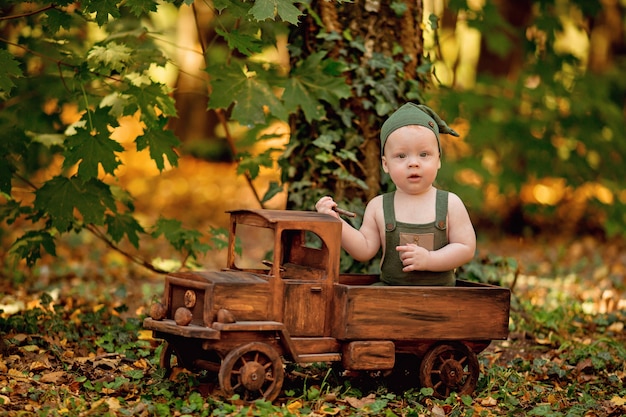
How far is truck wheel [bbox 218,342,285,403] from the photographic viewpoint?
3.53m

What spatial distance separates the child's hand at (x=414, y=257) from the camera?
3871mm

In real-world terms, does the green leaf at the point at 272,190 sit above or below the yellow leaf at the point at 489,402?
above

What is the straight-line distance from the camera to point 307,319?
12.3 feet

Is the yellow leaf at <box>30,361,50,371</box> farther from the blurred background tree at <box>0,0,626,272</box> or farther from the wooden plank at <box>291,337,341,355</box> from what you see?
the wooden plank at <box>291,337,341,355</box>

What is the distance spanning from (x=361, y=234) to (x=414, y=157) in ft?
1.58

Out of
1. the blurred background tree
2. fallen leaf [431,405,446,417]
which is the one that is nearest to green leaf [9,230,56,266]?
the blurred background tree

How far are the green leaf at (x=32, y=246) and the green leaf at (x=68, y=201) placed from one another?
396mm

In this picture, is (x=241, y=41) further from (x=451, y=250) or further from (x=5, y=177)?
(x=451, y=250)

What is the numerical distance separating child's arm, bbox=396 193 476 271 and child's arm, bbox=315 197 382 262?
0.59 ft

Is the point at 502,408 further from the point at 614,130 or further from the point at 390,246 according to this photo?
the point at 614,130

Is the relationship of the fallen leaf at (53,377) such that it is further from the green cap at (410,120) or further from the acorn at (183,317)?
the green cap at (410,120)

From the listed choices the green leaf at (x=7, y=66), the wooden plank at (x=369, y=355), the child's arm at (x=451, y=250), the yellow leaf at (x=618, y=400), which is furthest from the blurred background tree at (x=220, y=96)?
the yellow leaf at (x=618, y=400)

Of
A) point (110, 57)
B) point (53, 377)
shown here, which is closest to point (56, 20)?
point (110, 57)

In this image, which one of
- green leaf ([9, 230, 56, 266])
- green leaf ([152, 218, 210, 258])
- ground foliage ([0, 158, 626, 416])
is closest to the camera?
ground foliage ([0, 158, 626, 416])
